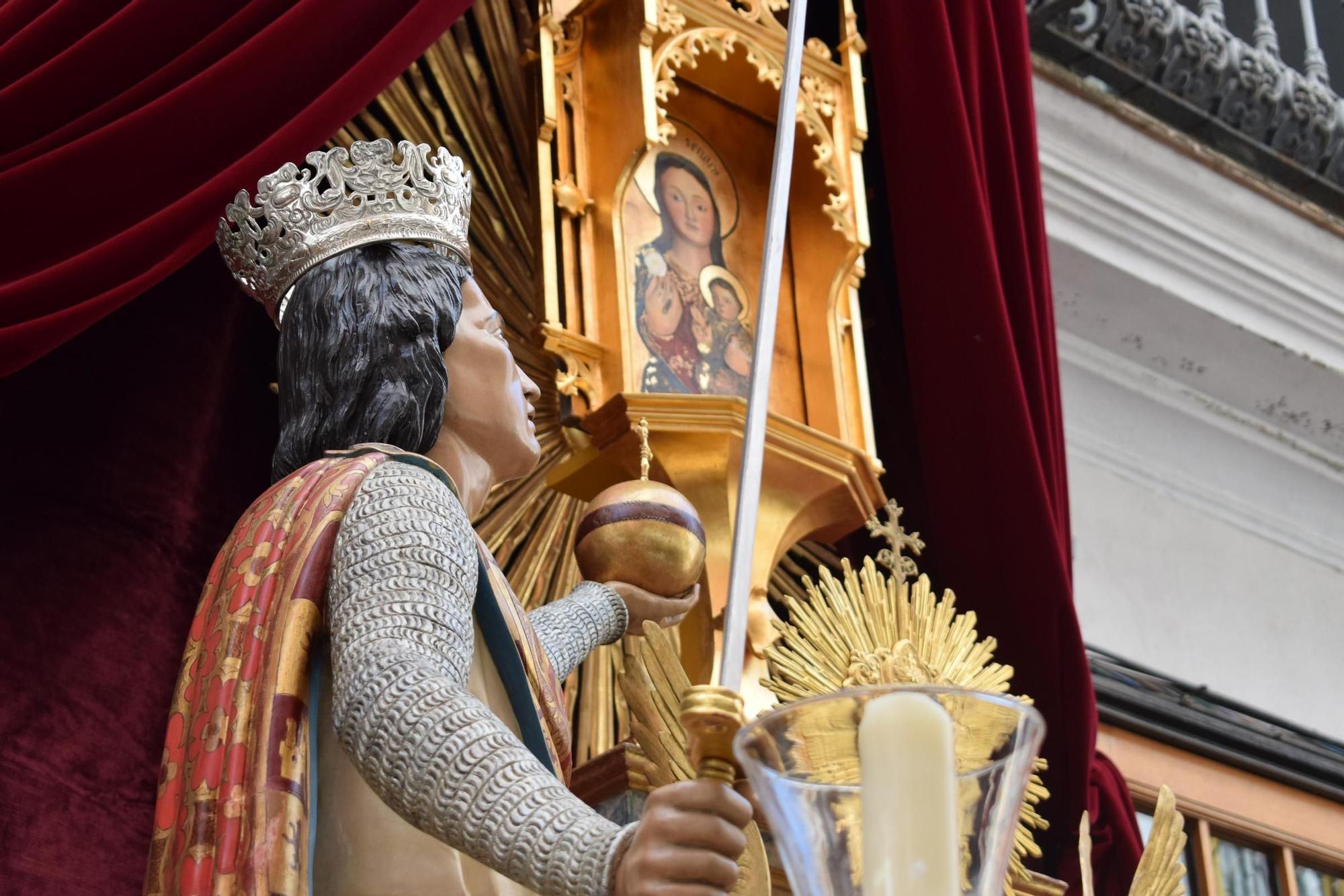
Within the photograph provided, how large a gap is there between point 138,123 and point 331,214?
205 millimetres

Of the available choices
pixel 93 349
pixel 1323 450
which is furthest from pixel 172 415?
pixel 1323 450

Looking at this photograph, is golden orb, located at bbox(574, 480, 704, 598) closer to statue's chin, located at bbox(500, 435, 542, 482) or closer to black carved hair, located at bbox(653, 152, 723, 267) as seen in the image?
statue's chin, located at bbox(500, 435, 542, 482)

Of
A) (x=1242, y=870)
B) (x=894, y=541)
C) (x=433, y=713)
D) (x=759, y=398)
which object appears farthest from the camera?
(x=1242, y=870)

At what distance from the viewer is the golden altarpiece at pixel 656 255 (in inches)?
83.2

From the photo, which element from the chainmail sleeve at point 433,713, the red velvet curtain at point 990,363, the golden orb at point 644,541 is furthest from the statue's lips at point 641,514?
the red velvet curtain at point 990,363

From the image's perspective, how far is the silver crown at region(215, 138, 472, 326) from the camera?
1.65 m

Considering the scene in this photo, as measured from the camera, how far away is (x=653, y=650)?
163 centimetres

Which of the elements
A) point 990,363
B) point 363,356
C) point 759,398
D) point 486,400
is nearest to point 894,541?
point 990,363

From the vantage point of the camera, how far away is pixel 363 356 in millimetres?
1591

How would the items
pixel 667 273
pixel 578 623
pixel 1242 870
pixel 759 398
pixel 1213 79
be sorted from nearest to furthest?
pixel 759 398 → pixel 578 623 → pixel 667 273 → pixel 1242 870 → pixel 1213 79

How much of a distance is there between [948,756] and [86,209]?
3.40 ft

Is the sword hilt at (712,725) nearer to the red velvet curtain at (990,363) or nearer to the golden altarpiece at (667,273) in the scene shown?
the golden altarpiece at (667,273)

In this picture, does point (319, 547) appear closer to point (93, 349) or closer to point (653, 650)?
point (653, 650)

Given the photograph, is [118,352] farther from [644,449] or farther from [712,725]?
[712,725]
